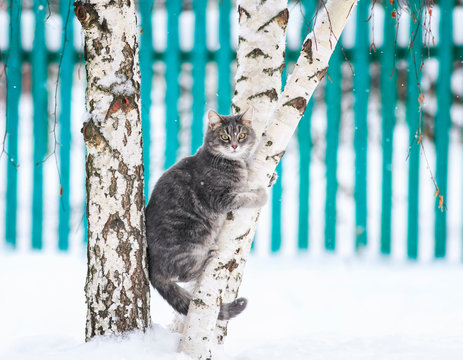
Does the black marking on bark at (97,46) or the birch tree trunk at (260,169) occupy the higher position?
the black marking on bark at (97,46)

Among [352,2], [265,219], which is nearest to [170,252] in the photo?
[352,2]

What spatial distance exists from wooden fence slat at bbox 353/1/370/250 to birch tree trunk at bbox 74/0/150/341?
275cm

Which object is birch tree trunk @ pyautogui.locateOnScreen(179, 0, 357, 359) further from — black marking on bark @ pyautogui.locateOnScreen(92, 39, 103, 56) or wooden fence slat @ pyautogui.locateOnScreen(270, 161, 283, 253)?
wooden fence slat @ pyautogui.locateOnScreen(270, 161, 283, 253)

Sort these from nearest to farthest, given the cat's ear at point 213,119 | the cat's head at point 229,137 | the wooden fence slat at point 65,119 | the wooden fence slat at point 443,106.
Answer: the cat's head at point 229,137
the cat's ear at point 213,119
the wooden fence slat at point 443,106
the wooden fence slat at point 65,119

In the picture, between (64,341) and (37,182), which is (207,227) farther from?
(37,182)

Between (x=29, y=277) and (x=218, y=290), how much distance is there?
2.75 metres

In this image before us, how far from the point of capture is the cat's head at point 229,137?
2.72m

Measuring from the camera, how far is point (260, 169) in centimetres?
233

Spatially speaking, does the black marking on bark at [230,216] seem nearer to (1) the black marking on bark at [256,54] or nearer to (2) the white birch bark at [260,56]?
(2) the white birch bark at [260,56]

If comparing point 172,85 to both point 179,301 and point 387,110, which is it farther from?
point 179,301

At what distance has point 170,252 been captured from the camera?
253cm

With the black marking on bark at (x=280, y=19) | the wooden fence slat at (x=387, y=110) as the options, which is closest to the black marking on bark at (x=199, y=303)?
the black marking on bark at (x=280, y=19)

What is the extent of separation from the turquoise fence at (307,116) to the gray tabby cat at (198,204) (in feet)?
5.56

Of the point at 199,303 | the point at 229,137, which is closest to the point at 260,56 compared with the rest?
the point at 229,137
